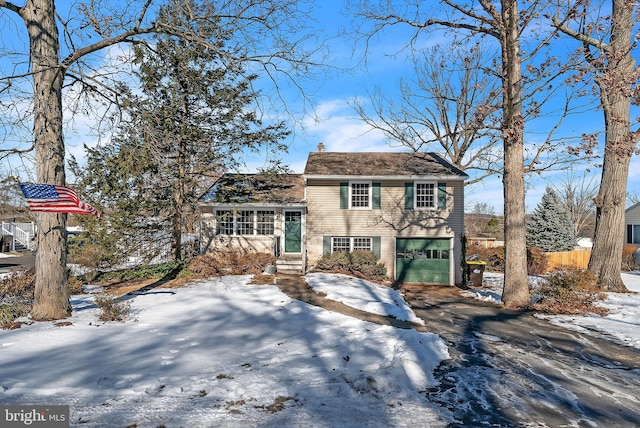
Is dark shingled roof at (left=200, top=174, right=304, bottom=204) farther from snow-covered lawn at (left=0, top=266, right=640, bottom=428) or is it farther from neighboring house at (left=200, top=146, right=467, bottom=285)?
snow-covered lawn at (left=0, top=266, right=640, bottom=428)

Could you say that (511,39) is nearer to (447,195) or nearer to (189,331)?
(447,195)

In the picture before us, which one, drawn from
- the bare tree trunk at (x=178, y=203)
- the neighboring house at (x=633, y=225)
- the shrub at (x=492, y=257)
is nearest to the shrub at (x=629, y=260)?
the shrub at (x=492, y=257)

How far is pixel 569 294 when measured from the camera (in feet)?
36.3

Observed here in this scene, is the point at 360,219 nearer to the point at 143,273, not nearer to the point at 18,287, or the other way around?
the point at 143,273

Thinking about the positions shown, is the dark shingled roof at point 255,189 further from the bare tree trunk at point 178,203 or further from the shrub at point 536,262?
the shrub at point 536,262

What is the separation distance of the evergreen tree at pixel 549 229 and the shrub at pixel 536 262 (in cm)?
411

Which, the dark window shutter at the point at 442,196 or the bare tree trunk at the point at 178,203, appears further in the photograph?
the dark window shutter at the point at 442,196

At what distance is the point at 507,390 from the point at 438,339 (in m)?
2.32

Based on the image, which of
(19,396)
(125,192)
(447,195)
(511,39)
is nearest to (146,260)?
(125,192)

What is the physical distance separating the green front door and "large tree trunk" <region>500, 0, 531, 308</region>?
9.01 m

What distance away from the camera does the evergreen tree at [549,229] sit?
25.6 metres

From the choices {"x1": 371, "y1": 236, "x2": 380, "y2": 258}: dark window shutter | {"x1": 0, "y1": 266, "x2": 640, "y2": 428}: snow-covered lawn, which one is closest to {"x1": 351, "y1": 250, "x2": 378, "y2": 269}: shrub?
{"x1": 371, "y1": 236, "x2": 380, "y2": 258}: dark window shutter

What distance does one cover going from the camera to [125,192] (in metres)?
15.1

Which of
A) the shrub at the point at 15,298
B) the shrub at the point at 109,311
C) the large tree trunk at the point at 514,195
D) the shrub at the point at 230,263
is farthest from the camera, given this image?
the shrub at the point at 230,263
